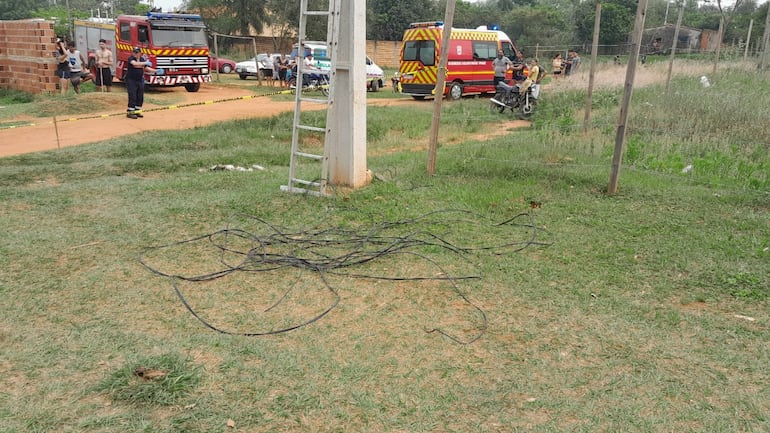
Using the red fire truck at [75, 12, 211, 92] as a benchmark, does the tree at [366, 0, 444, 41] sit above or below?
above

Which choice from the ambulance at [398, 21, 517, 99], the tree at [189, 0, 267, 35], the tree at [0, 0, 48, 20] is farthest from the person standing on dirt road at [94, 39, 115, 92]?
the tree at [0, 0, 48, 20]

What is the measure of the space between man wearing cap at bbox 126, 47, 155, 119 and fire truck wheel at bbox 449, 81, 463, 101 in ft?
33.7

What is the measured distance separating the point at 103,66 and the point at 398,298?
19.5m

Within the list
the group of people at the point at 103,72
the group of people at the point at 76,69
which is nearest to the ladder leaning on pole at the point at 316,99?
the group of people at the point at 103,72

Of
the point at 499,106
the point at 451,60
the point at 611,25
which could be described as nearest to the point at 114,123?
the point at 499,106

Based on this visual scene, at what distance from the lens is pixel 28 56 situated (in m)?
19.2

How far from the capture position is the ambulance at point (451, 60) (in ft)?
66.1

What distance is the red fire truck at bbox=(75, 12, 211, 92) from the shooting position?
2041 cm

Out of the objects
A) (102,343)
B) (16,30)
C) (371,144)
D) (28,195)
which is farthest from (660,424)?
(16,30)

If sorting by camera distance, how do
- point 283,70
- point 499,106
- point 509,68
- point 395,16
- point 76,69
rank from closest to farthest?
1. point 499,106
2. point 76,69
3. point 509,68
4. point 283,70
5. point 395,16

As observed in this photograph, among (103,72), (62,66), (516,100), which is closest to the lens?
(516,100)

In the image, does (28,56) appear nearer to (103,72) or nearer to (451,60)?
(103,72)

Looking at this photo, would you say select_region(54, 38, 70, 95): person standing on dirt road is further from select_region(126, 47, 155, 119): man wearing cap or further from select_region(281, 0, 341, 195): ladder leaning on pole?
select_region(281, 0, 341, 195): ladder leaning on pole

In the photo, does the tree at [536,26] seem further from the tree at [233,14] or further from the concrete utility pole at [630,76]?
the concrete utility pole at [630,76]
